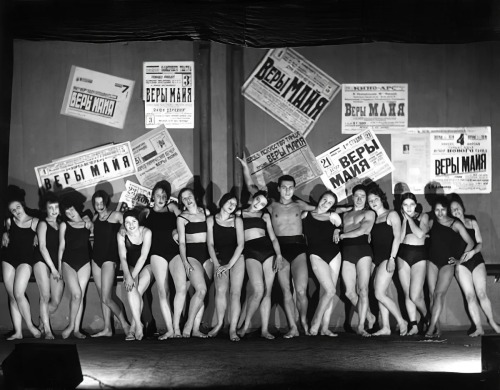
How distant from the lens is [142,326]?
31.4 feet

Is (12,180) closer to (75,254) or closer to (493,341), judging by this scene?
(75,254)

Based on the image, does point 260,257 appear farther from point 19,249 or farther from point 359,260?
point 19,249

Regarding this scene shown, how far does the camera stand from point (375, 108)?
10406 mm

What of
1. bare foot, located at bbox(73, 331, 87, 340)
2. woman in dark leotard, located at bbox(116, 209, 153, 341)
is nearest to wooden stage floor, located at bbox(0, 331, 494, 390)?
bare foot, located at bbox(73, 331, 87, 340)

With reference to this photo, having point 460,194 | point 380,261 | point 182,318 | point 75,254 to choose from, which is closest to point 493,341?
point 380,261

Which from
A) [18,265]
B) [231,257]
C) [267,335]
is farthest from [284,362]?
[18,265]

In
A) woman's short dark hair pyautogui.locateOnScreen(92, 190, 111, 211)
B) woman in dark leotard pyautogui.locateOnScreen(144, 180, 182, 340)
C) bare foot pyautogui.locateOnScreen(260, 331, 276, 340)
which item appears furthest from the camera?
woman's short dark hair pyautogui.locateOnScreen(92, 190, 111, 211)

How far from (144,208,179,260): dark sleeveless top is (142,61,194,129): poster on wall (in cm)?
144

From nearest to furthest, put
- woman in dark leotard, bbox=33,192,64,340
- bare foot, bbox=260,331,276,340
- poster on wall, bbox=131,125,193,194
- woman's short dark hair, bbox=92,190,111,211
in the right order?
bare foot, bbox=260,331,276,340, woman in dark leotard, bbox=33,192,64,340, woman's short dark hair, bbox=92,190,111,211, poster on wall, bbox=131,125,193,194

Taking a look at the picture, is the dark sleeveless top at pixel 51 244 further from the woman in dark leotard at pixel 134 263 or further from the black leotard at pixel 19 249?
the woman in dark leotard at pixel 134 263

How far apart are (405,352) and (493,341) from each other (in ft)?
5.38

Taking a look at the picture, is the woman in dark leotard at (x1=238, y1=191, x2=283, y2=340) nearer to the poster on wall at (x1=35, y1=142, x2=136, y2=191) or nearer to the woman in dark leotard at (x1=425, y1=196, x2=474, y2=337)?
the poster on wall at (x1=35, y1=142, x2=136, y2=191)

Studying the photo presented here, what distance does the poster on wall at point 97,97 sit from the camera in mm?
10367

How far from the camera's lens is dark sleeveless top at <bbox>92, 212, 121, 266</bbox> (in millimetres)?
9711
